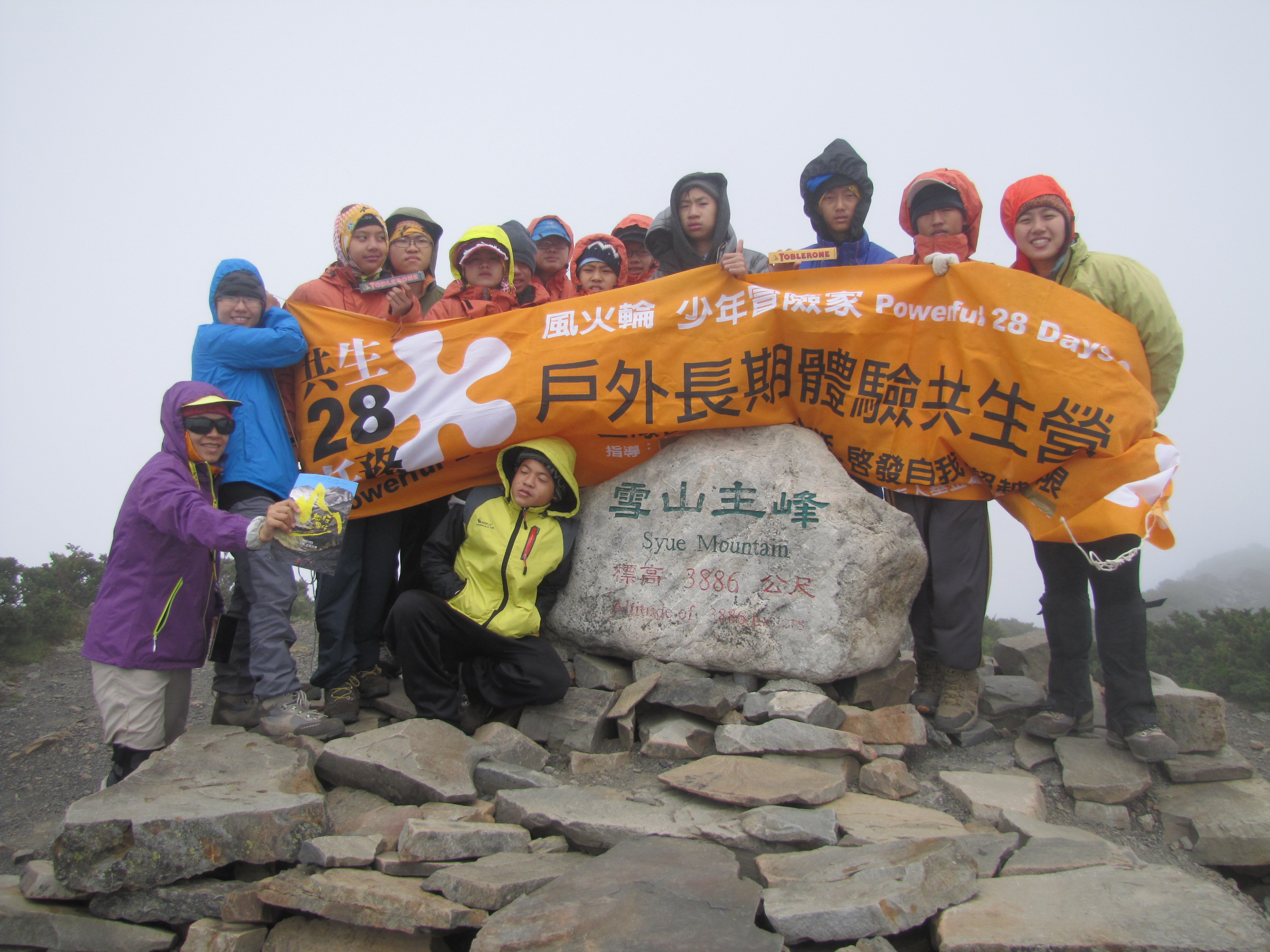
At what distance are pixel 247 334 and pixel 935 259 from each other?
4294 millimetres

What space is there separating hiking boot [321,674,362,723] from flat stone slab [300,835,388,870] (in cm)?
132

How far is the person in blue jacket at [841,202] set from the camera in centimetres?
567

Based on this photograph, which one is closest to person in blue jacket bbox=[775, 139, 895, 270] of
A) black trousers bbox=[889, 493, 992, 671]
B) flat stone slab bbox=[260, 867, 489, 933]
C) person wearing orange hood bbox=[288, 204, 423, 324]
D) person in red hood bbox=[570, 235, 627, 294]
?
person in red hood bbox=[570, 235, 627, 294]

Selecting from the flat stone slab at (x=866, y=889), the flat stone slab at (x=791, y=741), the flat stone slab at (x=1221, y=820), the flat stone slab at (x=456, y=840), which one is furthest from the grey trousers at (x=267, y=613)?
the flat stone slab at (x=1221, y=820)

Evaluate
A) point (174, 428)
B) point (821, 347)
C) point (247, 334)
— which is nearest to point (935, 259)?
point (821, 347)

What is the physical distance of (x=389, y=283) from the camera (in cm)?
557

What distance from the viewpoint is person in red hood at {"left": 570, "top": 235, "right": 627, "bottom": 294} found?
20.2 feet

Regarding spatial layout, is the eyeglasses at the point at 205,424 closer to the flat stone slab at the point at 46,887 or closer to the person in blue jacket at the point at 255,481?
the person in blue jacket at the point at 255,481

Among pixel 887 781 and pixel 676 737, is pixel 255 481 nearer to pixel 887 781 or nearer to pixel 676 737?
pixel 676 737

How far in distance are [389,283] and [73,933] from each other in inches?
158

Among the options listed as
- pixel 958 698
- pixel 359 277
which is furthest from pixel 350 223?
pixel 958 698

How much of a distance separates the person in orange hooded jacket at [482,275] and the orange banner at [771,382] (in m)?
0.28

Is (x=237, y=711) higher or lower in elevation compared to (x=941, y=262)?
lower

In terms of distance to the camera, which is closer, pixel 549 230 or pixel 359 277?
pixel 359 277
